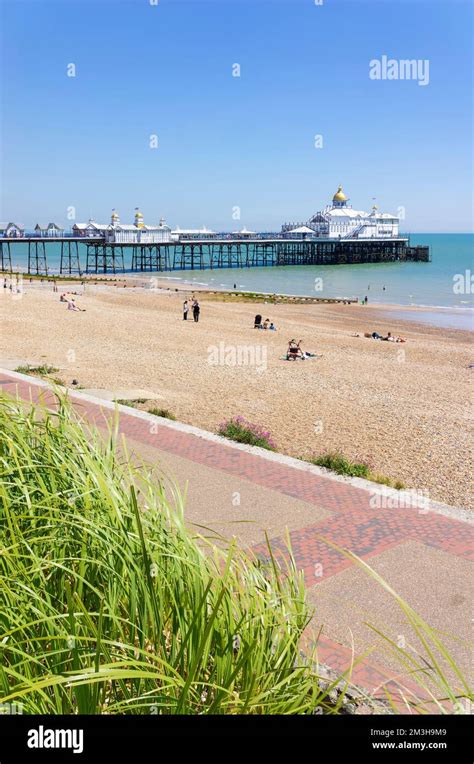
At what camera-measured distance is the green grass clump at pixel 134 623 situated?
2.41 m

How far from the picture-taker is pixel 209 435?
9227 mm

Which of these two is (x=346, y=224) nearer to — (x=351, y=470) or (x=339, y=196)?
(x=339, y=196)

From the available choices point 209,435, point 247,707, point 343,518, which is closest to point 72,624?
point 247,707

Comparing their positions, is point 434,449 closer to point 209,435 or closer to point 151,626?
point 209,435

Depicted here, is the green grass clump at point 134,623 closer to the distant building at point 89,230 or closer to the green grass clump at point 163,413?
the green grass clump at point 163,413

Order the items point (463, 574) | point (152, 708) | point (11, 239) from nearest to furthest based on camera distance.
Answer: point (152, 708) → point (463, 574) → point (11, 239)

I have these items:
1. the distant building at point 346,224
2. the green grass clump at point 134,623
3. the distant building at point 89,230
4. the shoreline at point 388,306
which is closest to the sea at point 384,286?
the shoreline at point 388,306

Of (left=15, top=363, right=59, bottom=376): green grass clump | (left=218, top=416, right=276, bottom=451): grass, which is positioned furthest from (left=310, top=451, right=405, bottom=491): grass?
(left=15, top=363, right=59, bottom=376): green grass clump

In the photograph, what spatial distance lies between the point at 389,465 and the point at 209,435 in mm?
2566

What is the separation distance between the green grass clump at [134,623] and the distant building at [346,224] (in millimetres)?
103505

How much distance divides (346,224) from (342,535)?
110612 millimetres

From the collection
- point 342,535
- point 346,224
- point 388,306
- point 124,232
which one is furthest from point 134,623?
point 346,224

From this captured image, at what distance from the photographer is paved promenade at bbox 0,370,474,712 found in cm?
436

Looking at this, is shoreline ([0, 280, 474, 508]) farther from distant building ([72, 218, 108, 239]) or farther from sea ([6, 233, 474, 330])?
distant building ([72, 218, 108, 239])
